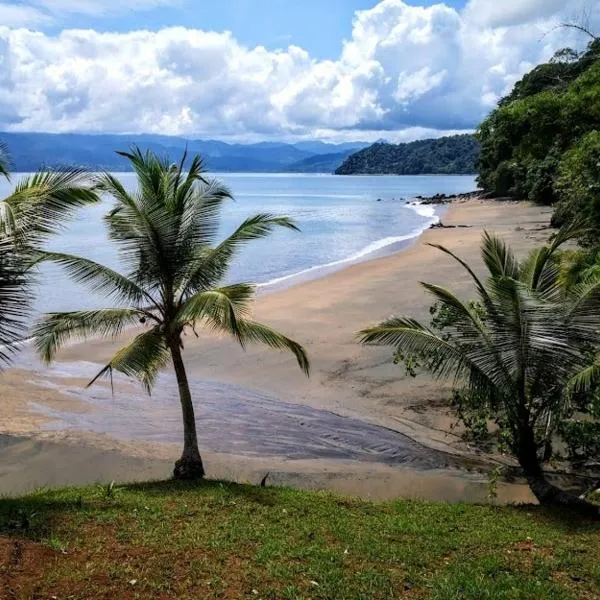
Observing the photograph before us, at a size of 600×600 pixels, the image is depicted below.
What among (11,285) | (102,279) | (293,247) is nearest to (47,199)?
(11,285)

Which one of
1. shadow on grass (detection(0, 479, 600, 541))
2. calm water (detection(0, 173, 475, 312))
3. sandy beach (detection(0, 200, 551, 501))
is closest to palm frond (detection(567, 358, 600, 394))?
shadow on grass (detection(0, 479, 600, 541))

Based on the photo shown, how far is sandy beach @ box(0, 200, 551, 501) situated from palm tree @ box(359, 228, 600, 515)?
6.21 feet

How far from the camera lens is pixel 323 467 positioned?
1277 cm

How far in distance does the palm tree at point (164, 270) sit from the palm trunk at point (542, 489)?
368 cm

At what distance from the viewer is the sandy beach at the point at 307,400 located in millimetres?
12109

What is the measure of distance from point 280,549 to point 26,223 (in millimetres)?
4605

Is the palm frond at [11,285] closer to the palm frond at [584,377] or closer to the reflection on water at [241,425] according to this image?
the reflection on water at [241,425]

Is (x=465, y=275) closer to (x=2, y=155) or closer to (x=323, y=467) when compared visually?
(x=323, y=467)

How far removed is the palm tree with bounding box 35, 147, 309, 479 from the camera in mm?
10102

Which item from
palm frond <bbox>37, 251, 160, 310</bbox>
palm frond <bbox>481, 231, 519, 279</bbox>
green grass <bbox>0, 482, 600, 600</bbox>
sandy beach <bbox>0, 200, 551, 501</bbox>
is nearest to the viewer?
green grass <bbox>0, 482, 600, 600</bbox>

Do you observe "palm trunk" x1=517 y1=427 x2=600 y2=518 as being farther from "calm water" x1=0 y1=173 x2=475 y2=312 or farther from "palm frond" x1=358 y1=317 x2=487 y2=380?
"calm water" x1=0 y1=173 x2=475 y2=312

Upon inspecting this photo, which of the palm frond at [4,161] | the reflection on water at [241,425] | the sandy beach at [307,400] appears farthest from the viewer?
the reflection on water at [241,425]

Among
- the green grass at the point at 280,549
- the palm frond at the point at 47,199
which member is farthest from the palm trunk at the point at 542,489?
the palm frond at the point at 47,199

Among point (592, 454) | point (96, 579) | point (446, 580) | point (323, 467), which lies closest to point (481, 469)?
point (592, 454)
